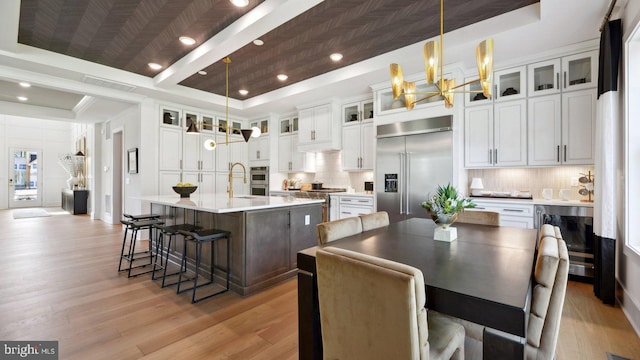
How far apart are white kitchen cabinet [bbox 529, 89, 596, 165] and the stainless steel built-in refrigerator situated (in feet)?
3.20

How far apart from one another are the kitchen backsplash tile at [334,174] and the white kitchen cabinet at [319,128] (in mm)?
→ 477

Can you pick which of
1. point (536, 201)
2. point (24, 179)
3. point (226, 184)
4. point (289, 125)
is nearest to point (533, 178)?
point (536, 201)

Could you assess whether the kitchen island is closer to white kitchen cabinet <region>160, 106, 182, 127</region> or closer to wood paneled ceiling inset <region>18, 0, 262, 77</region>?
wood paneled ceiling inset <region>18, 0, 262, 77</region>

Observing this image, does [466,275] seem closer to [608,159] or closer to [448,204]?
[448,204]

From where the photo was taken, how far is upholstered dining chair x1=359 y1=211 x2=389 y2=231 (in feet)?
7.03

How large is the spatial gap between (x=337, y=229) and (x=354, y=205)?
3.19m

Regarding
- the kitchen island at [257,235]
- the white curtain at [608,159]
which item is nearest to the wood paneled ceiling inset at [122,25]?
the kitchen island at [257,235]

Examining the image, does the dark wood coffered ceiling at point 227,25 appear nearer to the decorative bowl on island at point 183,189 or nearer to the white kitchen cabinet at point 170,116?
the white kitchen cabinet at point 170,116

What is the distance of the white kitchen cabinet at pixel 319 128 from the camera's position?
214 inches

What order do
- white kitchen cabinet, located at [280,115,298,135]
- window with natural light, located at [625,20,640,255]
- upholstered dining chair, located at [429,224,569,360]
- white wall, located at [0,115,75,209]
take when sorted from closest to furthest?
upholstered dining chair, located at [429,224,569,360] → window with natural light, located at [625,20,640,255] → white kitchen cabinet, located at [280,115,298,135] → white wall, located at [0,115,75,209]

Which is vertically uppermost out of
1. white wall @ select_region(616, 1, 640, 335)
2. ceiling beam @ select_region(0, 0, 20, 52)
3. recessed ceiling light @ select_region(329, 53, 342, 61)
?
recessed ceiling light @ select_region(329, 53, 342, 61)

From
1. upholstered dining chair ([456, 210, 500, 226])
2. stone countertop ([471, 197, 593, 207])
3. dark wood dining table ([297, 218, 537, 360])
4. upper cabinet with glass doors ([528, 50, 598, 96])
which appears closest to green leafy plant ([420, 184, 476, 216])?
dark wood dining table ([297, 218, 537, 360])

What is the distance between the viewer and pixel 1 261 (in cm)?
394

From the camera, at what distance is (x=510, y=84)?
3762 millimetres
